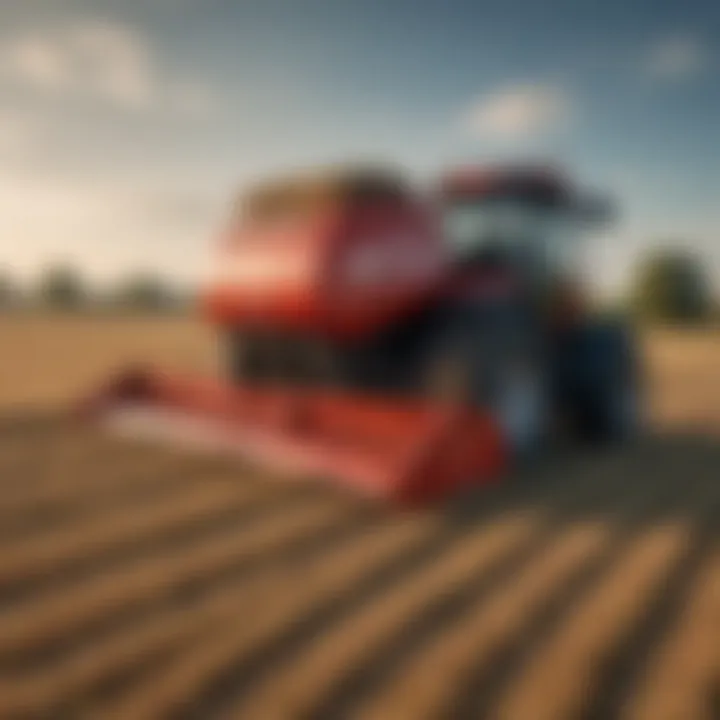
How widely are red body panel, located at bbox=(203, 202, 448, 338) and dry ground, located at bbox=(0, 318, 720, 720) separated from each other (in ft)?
3.19

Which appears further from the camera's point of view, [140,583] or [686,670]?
[140,583]

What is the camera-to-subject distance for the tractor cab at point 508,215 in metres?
5.40

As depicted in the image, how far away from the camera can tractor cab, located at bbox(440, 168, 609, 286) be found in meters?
5.40

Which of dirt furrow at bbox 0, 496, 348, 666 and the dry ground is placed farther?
dirt furrow at bbox 0, 496, 348, 666

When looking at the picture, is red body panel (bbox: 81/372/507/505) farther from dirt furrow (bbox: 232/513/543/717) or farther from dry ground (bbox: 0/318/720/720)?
dirt furrow (bbox: 232/513/543/717)

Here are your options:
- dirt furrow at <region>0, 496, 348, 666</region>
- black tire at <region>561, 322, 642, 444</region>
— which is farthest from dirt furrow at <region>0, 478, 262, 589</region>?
black tire at <region>561, 322, 642, 444</region>

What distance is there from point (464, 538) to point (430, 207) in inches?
83.6

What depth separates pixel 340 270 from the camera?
4.23 meters

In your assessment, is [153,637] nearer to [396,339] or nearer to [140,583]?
[140,583]

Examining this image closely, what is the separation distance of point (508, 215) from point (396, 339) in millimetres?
1310

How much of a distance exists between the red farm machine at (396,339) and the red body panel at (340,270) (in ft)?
0.04

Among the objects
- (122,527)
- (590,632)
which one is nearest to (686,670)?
(590,632)

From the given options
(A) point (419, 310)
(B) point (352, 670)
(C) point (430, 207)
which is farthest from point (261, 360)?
(B) point (352, 670)

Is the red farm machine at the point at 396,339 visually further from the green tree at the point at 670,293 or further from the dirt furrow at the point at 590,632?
the green tree at the point at 670,293
